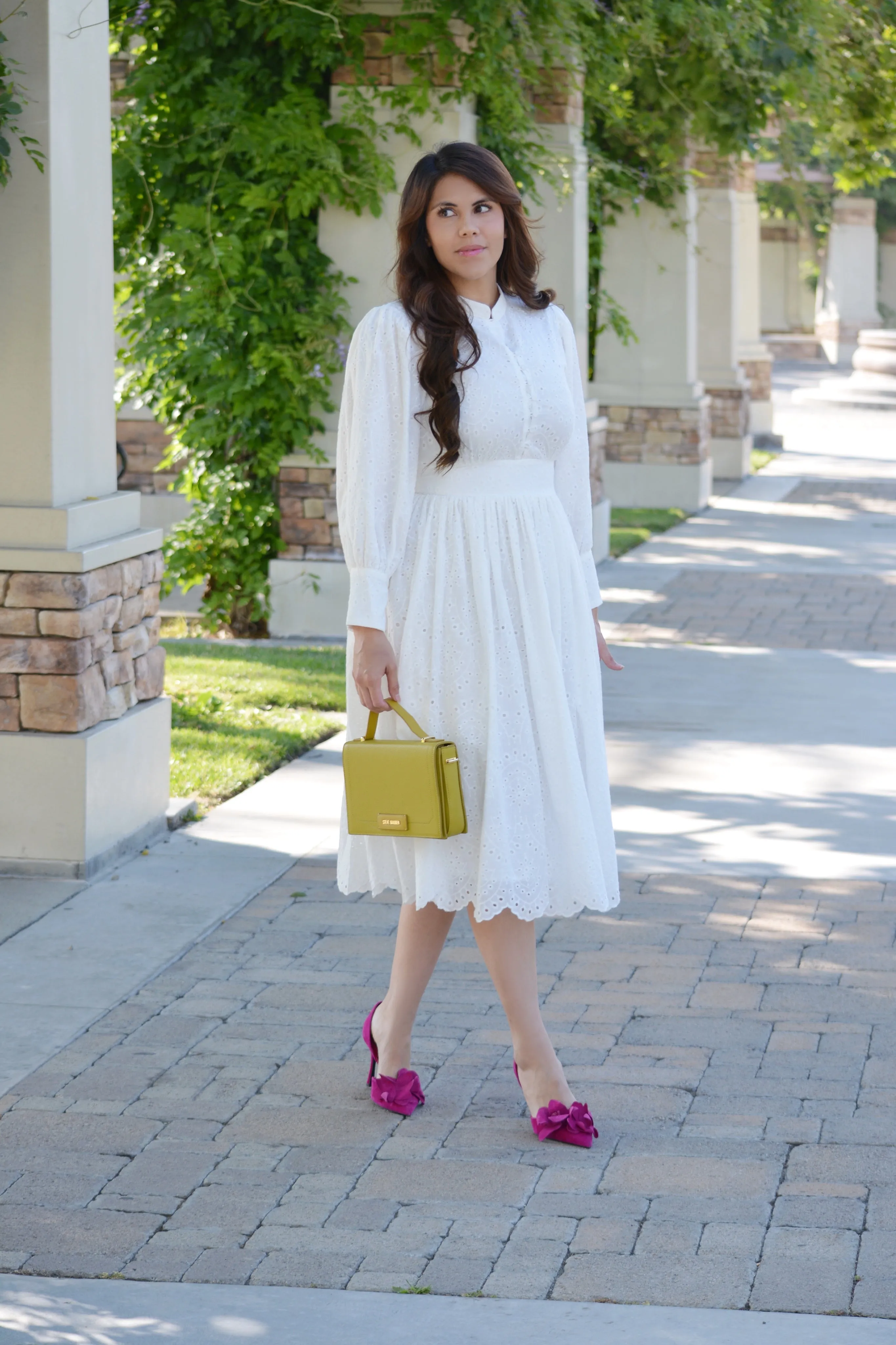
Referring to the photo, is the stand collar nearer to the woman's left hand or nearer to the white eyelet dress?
the white eyelet dress

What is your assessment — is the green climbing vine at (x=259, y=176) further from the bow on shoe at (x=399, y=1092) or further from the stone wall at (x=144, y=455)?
the bow on shoe at (x=399, y=1092)

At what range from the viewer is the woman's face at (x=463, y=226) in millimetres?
3420

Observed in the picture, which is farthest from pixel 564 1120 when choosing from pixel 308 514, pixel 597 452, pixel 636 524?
pixel 636 524

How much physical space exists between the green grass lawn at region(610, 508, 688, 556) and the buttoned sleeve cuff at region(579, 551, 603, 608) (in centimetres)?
870

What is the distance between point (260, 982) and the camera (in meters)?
4.39

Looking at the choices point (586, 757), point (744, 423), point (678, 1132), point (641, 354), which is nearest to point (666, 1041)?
point (678, 1132)

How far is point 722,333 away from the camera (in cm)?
1728

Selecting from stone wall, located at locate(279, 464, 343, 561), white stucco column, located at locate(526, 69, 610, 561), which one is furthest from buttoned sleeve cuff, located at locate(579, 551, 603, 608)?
white stucco column, located at locate(526, 69, 610, 561)

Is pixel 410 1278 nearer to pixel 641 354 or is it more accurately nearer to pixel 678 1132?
pixel 678 1132

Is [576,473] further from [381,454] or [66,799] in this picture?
[66,799]

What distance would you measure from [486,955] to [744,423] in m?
14.7

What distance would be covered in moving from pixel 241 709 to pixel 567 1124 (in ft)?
13.6

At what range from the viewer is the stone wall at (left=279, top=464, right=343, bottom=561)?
363 inches

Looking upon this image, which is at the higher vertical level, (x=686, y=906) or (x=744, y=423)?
(x=744, y=423)
